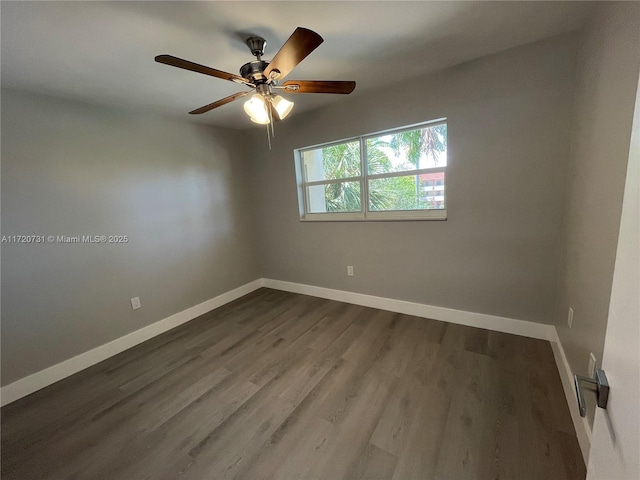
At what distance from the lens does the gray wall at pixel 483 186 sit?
188 cm

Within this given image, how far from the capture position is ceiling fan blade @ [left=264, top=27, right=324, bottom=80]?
109cm

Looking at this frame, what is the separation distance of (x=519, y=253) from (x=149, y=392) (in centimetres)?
311

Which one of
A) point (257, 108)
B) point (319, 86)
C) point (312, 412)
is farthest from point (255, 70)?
point (312, 412)

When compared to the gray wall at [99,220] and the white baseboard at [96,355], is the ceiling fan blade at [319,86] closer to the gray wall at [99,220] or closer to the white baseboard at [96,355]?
the gray wall at [99,220]

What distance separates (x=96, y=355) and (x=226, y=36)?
2.84 meters

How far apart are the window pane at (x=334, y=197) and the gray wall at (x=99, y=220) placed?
1.23 metres

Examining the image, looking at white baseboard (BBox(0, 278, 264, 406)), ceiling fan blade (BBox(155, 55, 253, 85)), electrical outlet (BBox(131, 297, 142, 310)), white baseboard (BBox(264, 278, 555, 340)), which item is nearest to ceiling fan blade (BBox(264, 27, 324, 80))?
ceiling fan blade (BBox(155, 55, 253, 85))

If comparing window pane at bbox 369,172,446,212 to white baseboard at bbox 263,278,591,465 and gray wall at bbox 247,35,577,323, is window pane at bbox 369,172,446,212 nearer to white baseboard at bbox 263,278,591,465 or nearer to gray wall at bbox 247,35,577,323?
gray wall at bbox 247,35,577,323

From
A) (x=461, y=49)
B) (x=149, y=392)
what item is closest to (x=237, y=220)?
(x=149, y=392)

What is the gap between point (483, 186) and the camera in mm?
2152

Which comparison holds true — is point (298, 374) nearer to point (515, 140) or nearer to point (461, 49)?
point (515, 140)

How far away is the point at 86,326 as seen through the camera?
7.45 ft

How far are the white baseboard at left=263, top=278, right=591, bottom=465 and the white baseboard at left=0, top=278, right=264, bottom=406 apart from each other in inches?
46.8

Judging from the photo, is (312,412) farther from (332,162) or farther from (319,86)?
(332,162)
